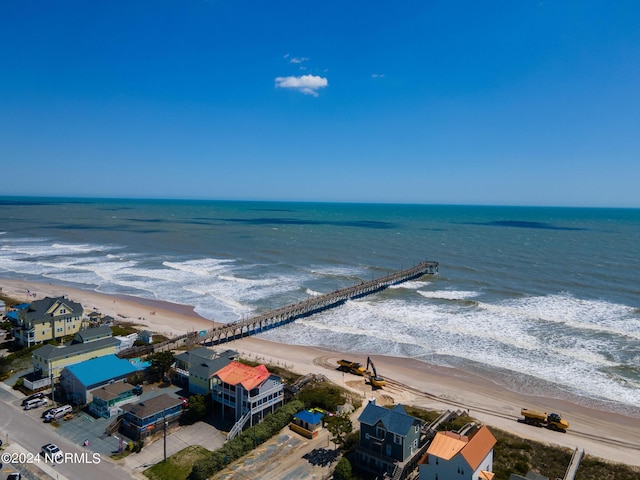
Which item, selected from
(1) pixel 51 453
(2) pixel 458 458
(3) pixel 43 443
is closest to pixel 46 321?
(3) pixel 43 443

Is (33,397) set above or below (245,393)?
below

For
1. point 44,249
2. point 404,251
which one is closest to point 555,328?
point 404,251

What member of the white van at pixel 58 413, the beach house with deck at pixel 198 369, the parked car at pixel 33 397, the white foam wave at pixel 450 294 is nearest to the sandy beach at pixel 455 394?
→ the beach house with deck at pixel 198 369

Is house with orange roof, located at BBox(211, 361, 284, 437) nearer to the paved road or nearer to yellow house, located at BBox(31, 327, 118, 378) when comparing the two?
the paved road

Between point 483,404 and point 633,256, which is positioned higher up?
point 633,256

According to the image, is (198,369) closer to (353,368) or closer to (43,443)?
(43,443)

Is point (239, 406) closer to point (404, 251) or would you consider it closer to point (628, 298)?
point (628, 298)

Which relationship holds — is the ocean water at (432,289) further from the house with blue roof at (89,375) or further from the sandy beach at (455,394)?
the house with blue roof at (89,375)

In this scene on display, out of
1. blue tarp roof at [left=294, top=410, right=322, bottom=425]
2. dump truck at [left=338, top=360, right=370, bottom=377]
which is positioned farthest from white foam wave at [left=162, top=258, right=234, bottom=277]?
blue tarp roof at [left=294, top=410, right=322, bottom=425]
